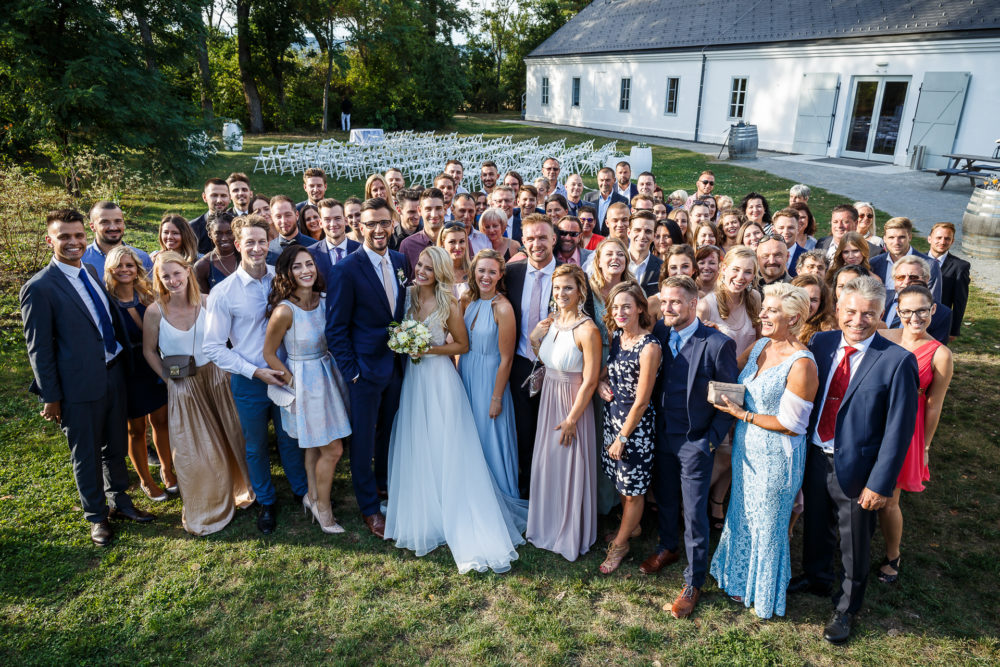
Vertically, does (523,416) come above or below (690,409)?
below

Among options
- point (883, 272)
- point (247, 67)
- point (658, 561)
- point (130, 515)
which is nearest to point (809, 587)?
point (658, 561)

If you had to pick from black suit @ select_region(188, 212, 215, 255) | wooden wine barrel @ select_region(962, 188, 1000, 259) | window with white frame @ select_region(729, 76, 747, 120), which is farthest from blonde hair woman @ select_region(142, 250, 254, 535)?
window with white frame @ select_region(729, 76, 747, 120)

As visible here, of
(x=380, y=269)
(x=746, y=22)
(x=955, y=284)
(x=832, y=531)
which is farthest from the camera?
(x=746, y=22)

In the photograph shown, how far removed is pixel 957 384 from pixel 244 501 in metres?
7.90

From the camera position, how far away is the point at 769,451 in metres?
3.69

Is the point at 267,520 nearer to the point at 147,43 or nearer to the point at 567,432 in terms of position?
the point at 567,432

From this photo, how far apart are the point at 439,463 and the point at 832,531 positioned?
Result: 110 inches

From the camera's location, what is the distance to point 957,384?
7.07m

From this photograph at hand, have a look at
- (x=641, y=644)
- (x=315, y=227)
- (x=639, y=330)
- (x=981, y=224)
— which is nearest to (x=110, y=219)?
(x=315, y=227)

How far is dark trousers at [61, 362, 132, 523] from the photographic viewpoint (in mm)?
4301

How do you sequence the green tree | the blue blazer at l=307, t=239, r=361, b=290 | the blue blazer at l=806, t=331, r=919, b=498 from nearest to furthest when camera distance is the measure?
1. the blue blazer at l=806, t=331, r=919, b=498
2. the blue blazer at l=307, t=239, r=361, b=290
3. the green tree

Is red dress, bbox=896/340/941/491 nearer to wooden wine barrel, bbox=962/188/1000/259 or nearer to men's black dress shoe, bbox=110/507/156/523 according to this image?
men's black dress shoe, bbox=110/507/156/523

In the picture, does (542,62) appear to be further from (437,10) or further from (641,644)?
(641,644)

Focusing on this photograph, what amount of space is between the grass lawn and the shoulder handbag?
49.2 inches
